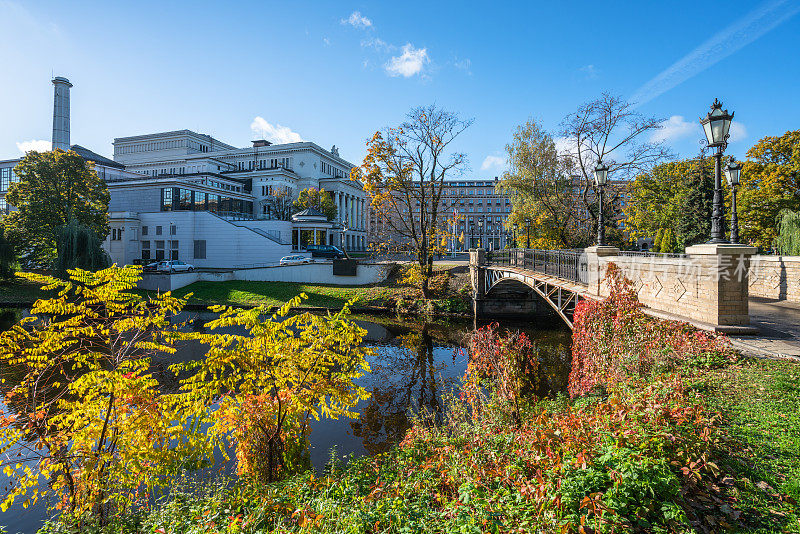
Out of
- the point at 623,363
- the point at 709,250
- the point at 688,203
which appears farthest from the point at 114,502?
the point at 688,203

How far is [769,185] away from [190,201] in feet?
184

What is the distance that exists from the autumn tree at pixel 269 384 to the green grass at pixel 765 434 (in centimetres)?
513

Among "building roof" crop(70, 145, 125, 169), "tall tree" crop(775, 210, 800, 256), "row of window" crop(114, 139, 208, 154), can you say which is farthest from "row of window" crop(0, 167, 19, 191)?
"tall tree" crop(775, 210, 800, 256)

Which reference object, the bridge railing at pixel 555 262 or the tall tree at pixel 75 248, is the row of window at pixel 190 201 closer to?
the tall tree at pixel 75 248

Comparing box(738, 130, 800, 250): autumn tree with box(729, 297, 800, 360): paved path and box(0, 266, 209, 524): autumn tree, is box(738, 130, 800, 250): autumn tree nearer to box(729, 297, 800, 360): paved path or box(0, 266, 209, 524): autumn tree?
box(729, 297, 800, 360): paved path

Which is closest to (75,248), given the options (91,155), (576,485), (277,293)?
(277,293)

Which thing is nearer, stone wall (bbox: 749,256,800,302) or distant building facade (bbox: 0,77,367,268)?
stone wall (bbox: 749,256,800,302)

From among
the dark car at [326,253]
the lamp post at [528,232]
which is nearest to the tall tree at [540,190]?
the lamp post at [528,232]

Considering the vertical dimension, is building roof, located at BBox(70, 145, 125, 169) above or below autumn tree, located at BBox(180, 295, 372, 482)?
above

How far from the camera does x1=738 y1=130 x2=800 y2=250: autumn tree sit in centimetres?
Result: 2561

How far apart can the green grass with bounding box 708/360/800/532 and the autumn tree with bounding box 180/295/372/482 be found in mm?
5129

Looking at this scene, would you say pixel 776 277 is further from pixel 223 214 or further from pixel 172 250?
pixel 223 214

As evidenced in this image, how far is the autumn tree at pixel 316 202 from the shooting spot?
61.8 meters

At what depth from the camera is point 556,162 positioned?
3125 centimetres
